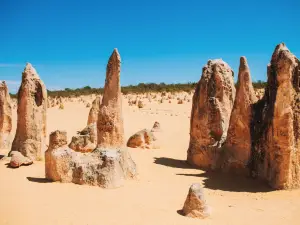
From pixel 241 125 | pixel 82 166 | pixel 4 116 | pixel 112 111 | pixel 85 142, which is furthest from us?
pixel 4 116

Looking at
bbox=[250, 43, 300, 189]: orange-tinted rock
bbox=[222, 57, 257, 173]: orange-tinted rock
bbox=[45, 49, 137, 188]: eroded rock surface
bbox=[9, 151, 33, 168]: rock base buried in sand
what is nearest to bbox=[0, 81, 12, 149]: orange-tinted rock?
bbox=[9, 151, 33, 168]: rock base buried in sand

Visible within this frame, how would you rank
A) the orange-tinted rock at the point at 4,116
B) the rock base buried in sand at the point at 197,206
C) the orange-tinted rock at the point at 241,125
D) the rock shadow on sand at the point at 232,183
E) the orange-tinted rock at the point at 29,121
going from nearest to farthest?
the rock base buried in sand at the point at 197,206 → the rock shadow on sand at the point at 232,183 → the orange-tinted rock at the point at 241,125 → the orange-tinted rock at the point at 29,121 → the orange-tinted rock at the point at 4,116

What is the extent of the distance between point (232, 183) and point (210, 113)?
234 centimetres

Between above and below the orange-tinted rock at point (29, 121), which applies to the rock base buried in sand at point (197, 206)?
below

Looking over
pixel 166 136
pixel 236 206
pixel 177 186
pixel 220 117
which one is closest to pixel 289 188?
pixel 236 206

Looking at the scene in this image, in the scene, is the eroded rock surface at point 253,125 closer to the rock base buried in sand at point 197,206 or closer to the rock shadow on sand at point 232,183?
the rock shadow on sand at point 232,183

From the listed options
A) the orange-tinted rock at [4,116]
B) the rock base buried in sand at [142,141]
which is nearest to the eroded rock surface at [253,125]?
the rock base buried in sand at [142,141]

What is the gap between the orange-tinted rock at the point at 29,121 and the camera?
9.61m

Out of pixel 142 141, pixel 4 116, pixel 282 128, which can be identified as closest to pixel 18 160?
pixel 4 116

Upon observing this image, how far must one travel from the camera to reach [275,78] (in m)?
8.16

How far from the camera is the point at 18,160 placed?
28.7ft

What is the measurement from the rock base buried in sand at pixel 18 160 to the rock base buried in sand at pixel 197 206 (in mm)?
4821

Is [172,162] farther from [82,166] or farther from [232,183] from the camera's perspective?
[82,166]

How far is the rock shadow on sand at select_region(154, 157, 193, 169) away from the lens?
10000 millimetres
